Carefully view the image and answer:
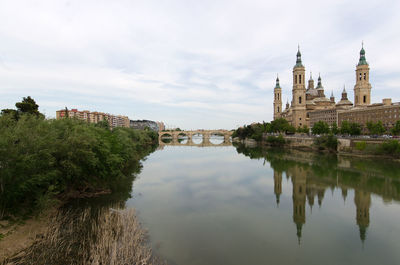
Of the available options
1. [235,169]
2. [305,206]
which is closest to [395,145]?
[235,169]

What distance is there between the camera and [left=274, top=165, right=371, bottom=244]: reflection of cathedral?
15.3 m

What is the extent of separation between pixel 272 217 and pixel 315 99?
88.0 meters

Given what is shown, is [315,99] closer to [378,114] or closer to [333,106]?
[333,106]

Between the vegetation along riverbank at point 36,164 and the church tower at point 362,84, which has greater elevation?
the church tower at point 362,84

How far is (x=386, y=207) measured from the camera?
17.8 meters

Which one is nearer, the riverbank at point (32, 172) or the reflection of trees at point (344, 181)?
the riverbank at point (32, 172)

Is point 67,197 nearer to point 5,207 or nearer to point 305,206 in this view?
point 5,207

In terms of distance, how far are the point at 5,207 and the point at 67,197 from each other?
4.58 m

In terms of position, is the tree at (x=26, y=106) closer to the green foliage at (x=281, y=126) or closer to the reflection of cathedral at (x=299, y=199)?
the reflection of cathedral at (x=299, y=199)

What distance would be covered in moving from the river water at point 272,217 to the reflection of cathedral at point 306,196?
58 millimetres

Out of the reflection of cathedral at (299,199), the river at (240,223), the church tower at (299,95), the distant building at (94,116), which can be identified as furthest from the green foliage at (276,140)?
the distant building at (94,116)

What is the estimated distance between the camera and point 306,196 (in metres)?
21.0

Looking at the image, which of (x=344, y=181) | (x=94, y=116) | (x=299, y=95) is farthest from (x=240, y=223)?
(x=94, y=116)

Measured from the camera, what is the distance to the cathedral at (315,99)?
70.8 metres
